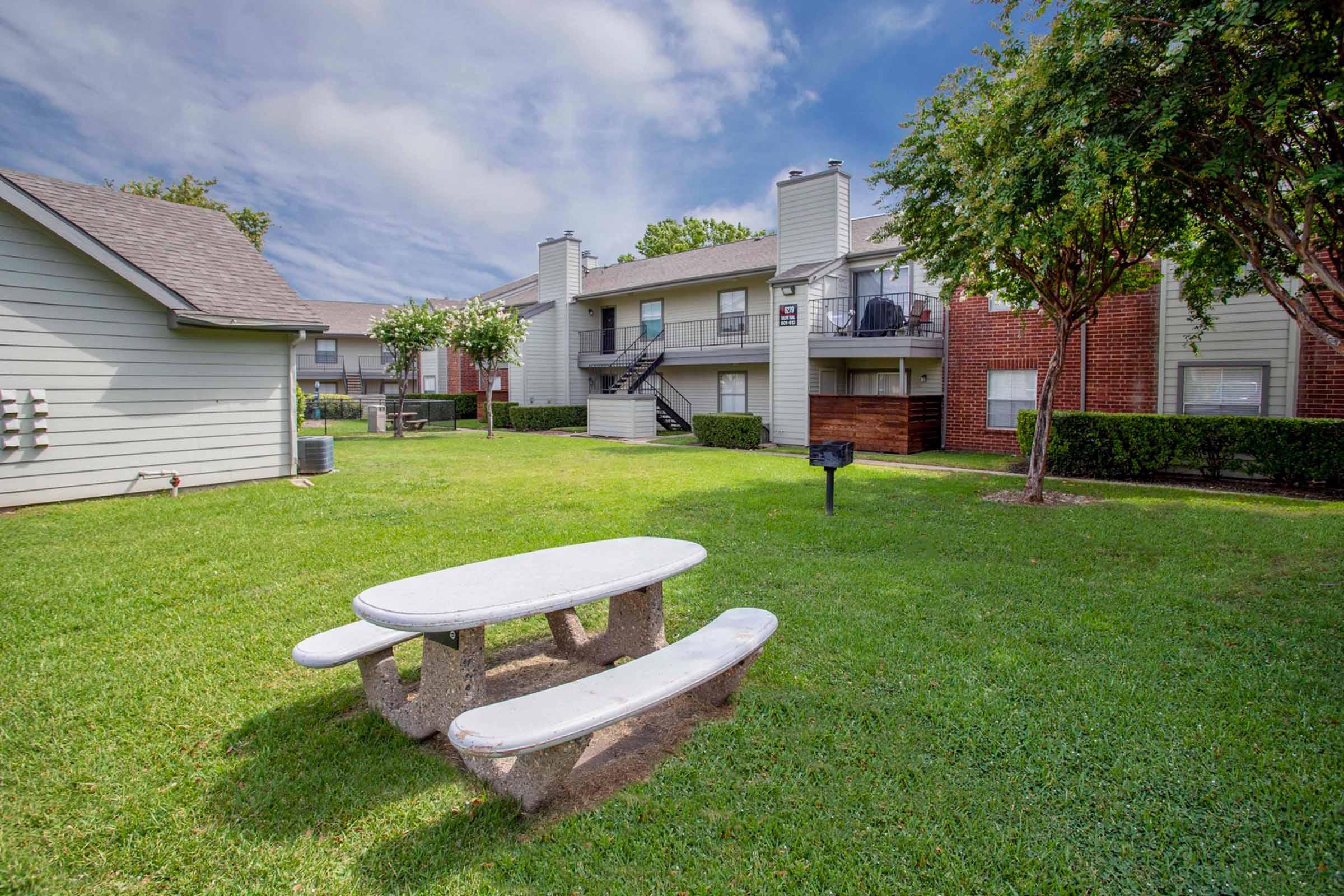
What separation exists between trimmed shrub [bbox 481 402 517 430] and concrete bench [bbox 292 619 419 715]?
22.5 metres

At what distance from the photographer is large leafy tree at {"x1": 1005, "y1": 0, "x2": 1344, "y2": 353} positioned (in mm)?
5578

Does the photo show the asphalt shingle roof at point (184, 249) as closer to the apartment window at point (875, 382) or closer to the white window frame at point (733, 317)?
the white window frame at point (733, 317)

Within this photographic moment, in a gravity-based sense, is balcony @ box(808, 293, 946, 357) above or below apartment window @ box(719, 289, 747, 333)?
below

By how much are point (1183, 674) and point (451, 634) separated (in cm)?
420

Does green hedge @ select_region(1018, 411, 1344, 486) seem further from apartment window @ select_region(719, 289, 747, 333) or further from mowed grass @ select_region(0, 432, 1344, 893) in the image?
apartment window @ select_region(719, 289, 747, 333)

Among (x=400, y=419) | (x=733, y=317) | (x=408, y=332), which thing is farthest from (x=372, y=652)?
(x=408, y=332)

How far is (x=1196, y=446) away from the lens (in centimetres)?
1141

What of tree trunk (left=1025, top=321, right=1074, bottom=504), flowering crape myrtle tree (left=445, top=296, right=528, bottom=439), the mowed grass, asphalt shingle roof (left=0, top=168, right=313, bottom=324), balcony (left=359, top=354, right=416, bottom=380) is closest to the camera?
the mowed grass

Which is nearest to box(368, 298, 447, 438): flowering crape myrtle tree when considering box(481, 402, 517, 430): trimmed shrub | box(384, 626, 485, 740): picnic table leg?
box(481, 402, 517, 430): trimmed shrub

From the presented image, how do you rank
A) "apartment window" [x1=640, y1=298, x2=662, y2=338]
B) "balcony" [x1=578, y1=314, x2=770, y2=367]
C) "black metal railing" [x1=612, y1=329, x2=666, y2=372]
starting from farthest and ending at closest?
1. "apartment window" [x1=640, y1=298, x2=662, y2=338]
2. "black metal railing" [x1=612, y1=329, x2=666, y2=372]
3. "balcony" [x1=578, y1=314, x2=770, y2=367]

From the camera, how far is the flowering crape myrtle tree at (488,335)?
2180cm

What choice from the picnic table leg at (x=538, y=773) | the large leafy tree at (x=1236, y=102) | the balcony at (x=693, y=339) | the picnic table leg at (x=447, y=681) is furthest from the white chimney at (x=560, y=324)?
the picnic table leg at (x=538, y=773)

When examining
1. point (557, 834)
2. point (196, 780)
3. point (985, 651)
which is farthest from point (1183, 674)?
point (196, 780)

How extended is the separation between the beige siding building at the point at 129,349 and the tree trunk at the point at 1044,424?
12.0m
